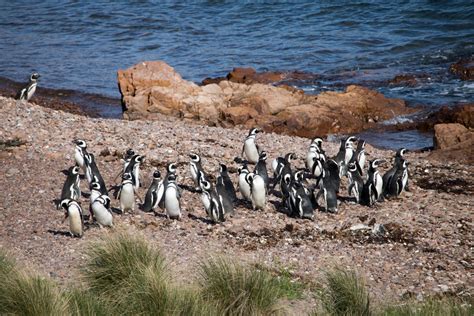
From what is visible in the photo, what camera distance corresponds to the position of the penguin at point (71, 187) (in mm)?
→ 12273

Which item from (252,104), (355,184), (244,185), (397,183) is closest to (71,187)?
(244,185)

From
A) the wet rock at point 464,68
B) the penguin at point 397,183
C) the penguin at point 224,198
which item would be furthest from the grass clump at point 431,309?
the wet rock at point 464,68

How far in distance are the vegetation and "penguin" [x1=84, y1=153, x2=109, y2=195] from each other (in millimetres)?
3703

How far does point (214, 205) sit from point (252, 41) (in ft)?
71.0

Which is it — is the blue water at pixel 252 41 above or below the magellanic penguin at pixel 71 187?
below

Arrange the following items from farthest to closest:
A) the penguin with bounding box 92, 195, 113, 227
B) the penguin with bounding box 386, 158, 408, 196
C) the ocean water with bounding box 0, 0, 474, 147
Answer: the ocean water with bounding box 0, 0, 474, 147 → the penguin with bounding box 386, 158, 408, 196 → the penguin with bounding box 92, 195, 113, 227

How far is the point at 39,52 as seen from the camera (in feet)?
104

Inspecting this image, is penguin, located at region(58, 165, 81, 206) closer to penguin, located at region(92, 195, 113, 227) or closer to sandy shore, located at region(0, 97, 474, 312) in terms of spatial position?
sandy shore, located at region(0, 97, 474, 312)

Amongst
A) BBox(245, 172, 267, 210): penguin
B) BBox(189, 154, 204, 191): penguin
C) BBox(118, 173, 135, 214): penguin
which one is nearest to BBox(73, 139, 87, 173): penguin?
BBox(118, 173, 135, 214): penguin

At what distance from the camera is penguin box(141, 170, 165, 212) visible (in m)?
12.6

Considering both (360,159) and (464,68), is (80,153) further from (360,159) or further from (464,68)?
(464,68)

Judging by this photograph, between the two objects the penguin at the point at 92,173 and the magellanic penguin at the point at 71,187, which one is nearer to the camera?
the magellanic penguin at the point at 71,187

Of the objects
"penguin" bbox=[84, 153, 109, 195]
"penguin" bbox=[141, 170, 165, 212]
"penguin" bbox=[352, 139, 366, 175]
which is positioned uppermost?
"penguin" bbox=[84, 153, 109, 195]

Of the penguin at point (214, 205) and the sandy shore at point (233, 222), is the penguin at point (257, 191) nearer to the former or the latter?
the sandy shore at point (233, 222)
